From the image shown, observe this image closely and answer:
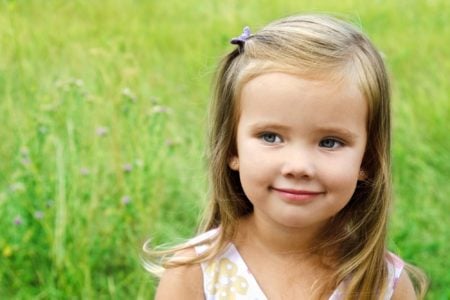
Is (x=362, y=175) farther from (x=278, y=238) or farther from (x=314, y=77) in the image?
(x=314, y=77)

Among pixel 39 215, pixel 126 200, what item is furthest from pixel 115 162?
pixel 39 215

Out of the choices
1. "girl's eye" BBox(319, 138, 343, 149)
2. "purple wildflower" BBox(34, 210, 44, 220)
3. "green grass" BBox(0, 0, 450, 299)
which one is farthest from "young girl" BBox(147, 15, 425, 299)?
"purple wildflower" BBox(34, 210, 44, 220)

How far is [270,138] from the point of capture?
183 centimetres

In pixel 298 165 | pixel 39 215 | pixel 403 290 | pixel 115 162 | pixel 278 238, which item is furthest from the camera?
pixel 115 162

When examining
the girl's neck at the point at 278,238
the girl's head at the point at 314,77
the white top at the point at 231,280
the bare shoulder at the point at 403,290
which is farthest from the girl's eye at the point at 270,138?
the bare shoulder at the point at 403,290

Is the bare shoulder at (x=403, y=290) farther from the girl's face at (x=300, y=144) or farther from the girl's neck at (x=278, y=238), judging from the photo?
the girl's face at (x=300, y=144)

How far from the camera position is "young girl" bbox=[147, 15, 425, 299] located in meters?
1.80

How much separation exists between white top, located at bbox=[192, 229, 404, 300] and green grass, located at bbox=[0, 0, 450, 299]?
1.44 feet

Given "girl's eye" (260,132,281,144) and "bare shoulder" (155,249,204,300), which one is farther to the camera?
"bare shoulder" (155,249,204,300)

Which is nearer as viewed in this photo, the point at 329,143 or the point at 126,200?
the point at 329,143

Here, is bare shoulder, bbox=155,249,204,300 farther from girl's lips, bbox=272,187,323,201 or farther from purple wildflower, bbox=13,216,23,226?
purple wildflower, bbox=13,216,23,226

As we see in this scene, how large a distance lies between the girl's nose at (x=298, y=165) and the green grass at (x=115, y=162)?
1.51 feet

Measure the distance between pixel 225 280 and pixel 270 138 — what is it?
0.39 metres

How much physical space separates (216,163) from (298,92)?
1.14 feet
